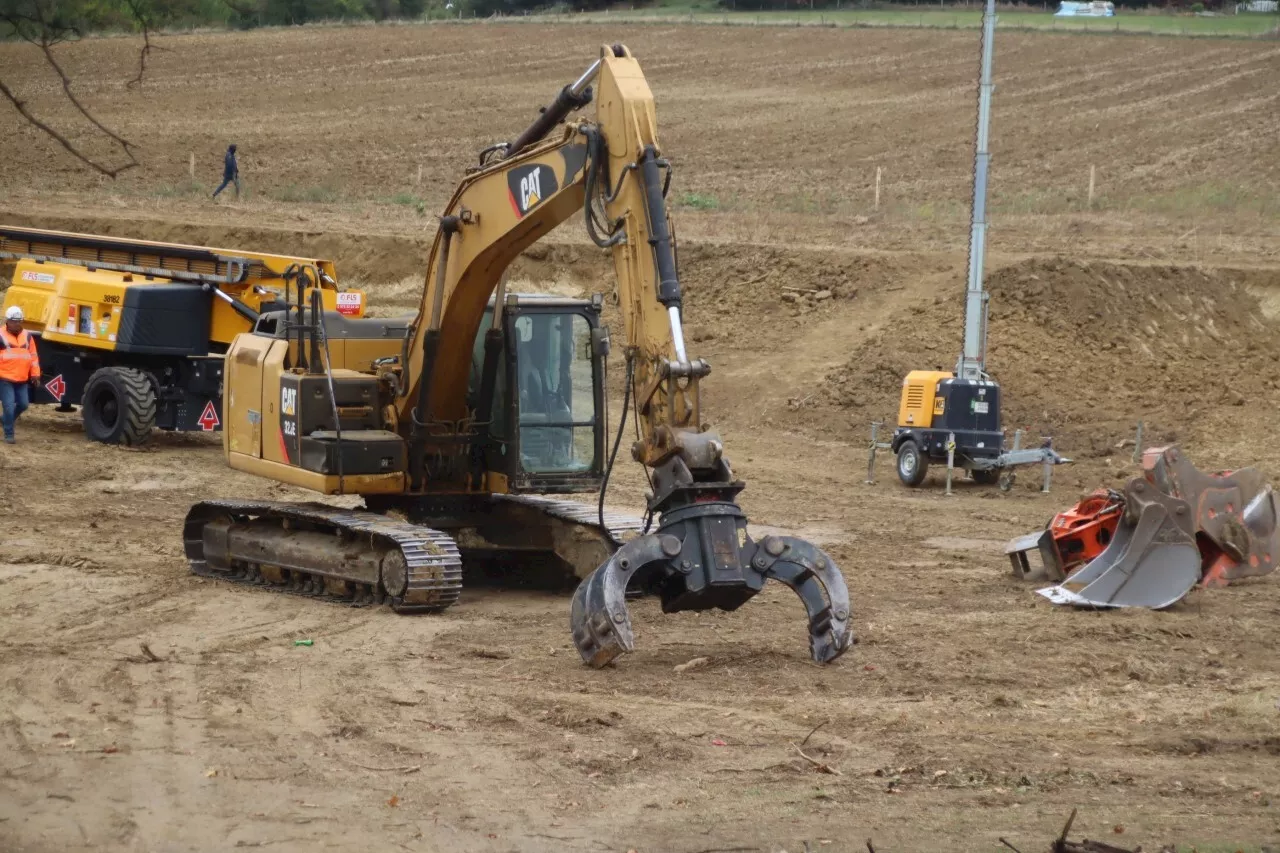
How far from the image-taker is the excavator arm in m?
8.80

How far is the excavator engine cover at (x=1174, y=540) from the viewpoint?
37.1ft

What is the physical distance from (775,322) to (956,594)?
14023 millimetres

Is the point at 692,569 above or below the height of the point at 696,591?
above

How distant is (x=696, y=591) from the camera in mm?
8727

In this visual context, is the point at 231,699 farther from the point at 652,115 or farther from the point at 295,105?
the point at 295,105

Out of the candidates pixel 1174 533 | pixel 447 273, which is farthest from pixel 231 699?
pixel 1174 533

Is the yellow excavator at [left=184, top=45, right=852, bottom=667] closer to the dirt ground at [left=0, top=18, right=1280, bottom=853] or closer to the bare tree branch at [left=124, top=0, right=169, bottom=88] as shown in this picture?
the dirt ground at [left=0, top=18, right=1280, bottom=853]

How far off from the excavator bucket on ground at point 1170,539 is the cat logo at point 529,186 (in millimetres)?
4361

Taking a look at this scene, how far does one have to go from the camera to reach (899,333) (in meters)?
23.8

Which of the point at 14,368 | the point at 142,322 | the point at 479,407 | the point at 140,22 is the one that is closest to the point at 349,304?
the point at 142,322

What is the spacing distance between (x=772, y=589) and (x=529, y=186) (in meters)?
3.63

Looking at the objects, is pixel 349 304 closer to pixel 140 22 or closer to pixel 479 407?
pixel 479 407

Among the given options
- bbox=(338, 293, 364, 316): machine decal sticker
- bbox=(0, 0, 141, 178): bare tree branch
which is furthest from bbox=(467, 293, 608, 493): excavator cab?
bbox=(0, 0, 141, 178): bare tree branch

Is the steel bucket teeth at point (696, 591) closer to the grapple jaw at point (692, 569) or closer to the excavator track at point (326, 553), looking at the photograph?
the grapple jaw at point (692, 569)
